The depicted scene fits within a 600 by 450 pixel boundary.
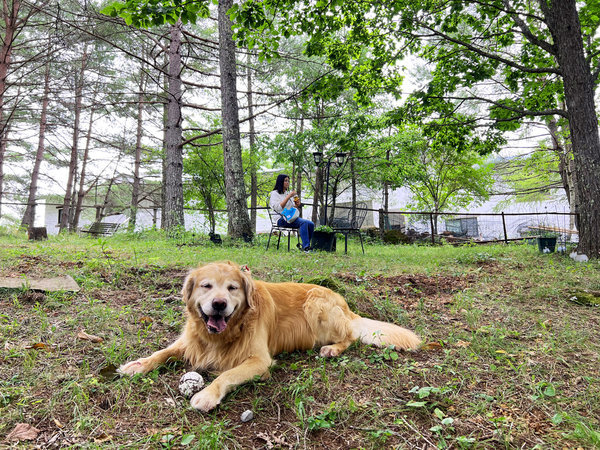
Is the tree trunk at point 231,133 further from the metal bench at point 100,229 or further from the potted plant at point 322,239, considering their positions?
the metal bench at point 100,229

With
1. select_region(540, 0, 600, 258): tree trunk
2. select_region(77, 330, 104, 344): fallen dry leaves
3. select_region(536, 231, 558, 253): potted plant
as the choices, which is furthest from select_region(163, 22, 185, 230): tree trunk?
select_region(536, 231, 558, 253): potted plant

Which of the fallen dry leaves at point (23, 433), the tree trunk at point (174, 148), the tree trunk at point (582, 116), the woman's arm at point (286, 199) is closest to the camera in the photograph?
the fallen dry leaves at point (23, 433)

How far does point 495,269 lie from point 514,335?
3105 mm

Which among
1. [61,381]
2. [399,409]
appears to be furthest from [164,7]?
[399,409]

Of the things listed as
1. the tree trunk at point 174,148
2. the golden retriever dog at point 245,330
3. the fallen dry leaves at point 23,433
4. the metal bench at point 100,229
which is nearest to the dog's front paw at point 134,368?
the golden retriever dog at point 245,330

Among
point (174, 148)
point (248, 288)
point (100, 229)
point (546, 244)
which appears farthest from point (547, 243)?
point (100, 229)

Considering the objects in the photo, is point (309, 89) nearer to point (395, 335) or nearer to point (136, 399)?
point (395, 335)

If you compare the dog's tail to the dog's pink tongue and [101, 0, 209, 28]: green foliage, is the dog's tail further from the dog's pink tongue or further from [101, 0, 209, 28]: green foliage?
[101, 0, 209, 28]: green foliage

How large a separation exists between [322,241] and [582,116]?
5419mm

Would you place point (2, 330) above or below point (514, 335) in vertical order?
above

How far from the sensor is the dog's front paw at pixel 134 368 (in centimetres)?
192

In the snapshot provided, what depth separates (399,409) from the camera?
1.69 metres

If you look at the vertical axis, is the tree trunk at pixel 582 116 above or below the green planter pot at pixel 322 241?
above

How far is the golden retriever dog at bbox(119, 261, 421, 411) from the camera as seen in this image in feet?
6.38
